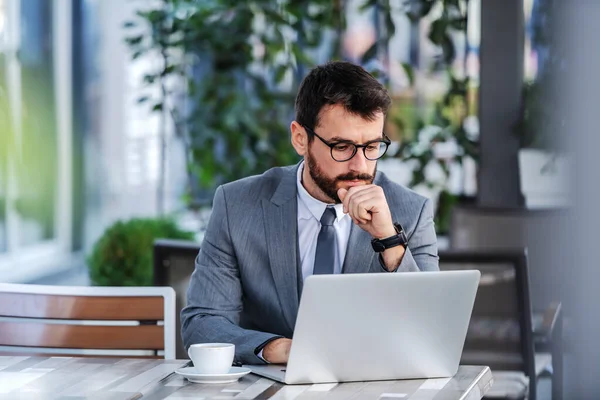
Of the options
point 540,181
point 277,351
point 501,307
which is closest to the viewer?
point 277,351

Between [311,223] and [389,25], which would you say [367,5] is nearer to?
[389,25]

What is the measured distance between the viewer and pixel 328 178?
94.3 inches

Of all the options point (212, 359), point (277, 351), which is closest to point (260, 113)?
point (277, 351)

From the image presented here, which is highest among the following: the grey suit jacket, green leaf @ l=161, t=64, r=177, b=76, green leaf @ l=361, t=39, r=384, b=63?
green leaf @ l=361, t=39, r=384, b=63

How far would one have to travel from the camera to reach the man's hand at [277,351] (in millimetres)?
2059

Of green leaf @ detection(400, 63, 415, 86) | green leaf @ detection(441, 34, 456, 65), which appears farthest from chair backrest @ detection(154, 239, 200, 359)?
green leaf @ detection(441, 34, 456, 65)

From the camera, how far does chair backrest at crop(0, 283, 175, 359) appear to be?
246 centimetres


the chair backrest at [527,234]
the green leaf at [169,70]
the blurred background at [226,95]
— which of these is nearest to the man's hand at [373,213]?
the blurred background at [226,95]

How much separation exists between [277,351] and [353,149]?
0.52 meters

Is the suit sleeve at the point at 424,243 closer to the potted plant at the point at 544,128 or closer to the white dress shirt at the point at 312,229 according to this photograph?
the white dress shirt at the point at 312,229

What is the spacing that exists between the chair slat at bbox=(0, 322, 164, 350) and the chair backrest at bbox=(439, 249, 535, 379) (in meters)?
0.97

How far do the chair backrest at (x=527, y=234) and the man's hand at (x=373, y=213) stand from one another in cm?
181

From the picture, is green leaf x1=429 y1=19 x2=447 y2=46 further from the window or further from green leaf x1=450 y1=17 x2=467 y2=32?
the window

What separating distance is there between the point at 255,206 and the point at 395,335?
2.50ft
